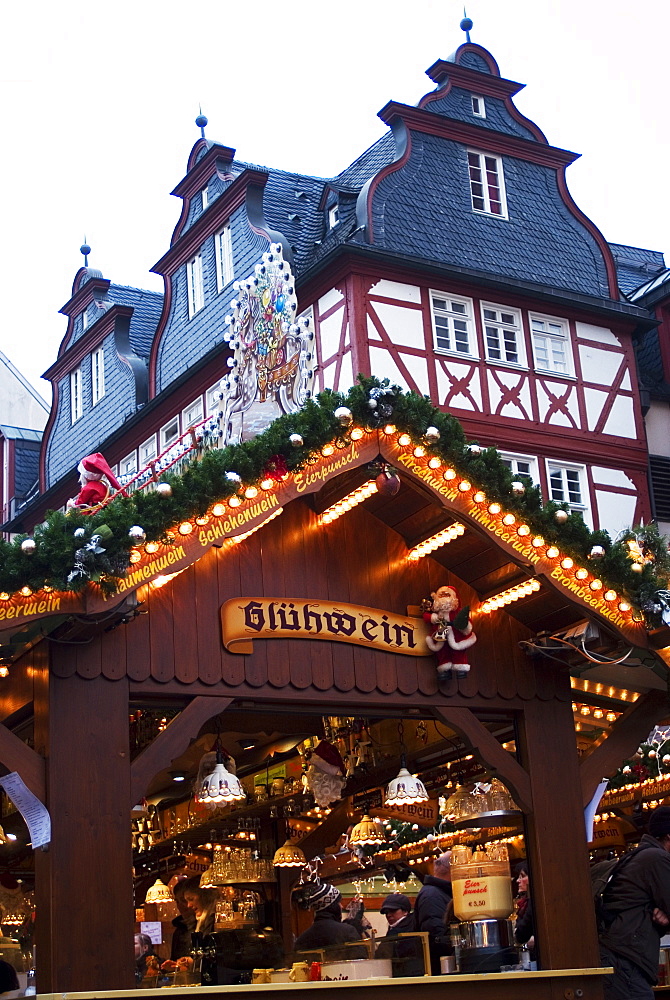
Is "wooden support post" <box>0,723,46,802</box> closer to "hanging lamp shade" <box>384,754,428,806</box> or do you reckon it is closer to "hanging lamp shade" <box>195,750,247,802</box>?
"hanging lamp shade" <box>195,750,247,802</box>

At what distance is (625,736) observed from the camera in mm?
12102

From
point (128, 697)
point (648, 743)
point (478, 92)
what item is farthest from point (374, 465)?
point (478, 92)

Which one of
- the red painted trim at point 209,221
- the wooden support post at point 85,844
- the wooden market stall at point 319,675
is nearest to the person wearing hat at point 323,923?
the wooden market stall at point 319,675

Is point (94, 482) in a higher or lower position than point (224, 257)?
lower

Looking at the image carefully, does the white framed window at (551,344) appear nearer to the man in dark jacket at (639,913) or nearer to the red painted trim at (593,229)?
the red painted trim at (593,229)

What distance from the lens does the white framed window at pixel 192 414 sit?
83.5 feet

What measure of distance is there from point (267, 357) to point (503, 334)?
1239 centimetres

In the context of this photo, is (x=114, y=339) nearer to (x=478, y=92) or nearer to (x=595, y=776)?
(x=478, y=92)

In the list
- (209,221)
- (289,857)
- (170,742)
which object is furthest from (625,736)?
(209,221)

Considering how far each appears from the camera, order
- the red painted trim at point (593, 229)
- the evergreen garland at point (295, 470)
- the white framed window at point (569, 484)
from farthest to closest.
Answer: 1. the red painted trim at point (593, 229)
2. the white framed window at point (569, 484)
3. the evergreen garland at point (295, 470)

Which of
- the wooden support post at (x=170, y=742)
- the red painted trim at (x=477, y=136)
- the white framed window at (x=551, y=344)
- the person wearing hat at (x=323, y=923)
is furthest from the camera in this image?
the red painted trim at (x=477, y=136)

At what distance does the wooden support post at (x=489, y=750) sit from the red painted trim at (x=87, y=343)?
1965cm

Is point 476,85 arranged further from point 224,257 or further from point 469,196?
point 224,257

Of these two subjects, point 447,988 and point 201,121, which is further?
point 201,121
